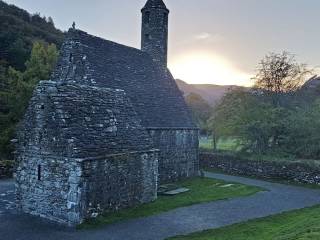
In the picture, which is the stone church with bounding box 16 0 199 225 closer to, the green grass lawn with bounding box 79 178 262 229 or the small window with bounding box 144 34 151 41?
the green grass lawn with bounding box 79 178 262 229

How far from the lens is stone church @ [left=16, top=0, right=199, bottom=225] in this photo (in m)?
15.8

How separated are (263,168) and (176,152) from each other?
7861 millimetres

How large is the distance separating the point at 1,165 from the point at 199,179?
14082mm

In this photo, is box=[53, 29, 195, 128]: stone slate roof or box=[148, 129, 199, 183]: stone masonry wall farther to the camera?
box=[148, 129, 199, 183]: stone masonry wall

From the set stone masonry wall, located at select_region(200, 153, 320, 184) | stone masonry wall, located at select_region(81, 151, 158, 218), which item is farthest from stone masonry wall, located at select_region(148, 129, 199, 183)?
stone masonry wall, located at select_region(81, 151, 158, 218)

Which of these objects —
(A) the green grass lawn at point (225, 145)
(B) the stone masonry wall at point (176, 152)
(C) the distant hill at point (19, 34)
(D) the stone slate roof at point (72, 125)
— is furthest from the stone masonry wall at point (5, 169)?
(C) the distant hill at point (19, 34)

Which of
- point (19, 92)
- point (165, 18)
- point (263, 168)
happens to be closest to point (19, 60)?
point (19, 92)

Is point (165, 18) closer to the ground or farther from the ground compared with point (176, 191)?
farther from the ground

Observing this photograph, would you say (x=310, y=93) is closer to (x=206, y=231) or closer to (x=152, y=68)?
(x=152, y=68)

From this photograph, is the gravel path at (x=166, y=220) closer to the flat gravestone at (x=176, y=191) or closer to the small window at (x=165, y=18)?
the flat gravestone at (x=176, y=191)

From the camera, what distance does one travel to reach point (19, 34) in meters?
62.8

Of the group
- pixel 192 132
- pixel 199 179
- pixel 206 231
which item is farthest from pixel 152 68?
pixel 206 231

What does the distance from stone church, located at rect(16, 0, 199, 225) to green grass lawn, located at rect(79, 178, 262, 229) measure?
44 cm

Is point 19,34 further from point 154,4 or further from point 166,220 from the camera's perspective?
point 166,220
